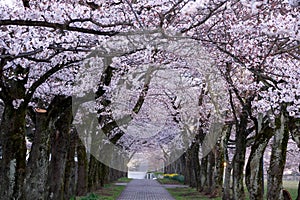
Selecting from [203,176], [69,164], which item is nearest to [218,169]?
[203,176]

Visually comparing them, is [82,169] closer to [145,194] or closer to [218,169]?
[218,169]

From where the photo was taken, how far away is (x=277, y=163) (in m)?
13.3

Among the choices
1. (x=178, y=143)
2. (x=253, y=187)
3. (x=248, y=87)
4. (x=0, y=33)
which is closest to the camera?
(x=0, y=33)

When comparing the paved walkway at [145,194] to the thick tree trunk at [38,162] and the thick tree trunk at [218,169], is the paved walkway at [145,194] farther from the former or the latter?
the thick tree trunk at [38,162]

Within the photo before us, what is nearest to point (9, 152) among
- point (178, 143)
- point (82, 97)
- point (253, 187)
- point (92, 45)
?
point (92, 45)

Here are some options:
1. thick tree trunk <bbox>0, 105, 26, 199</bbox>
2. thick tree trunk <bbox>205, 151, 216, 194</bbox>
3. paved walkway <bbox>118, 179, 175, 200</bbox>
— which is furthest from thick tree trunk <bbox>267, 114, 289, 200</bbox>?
paved walkway <bbox>118, 179, 175, 200</bbox>

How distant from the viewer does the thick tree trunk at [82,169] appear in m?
25.2

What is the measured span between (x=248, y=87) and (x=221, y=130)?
8797mm

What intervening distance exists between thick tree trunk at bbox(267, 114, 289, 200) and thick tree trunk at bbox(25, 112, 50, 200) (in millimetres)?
7146

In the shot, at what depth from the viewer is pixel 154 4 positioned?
9.59 metres

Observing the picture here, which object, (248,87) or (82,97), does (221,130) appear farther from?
(82,97)

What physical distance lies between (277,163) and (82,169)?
46.6ft

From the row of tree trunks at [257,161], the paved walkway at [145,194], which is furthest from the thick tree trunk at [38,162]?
the paved walkway at [145,194]

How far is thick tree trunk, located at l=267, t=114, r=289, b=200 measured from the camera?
1327cm
